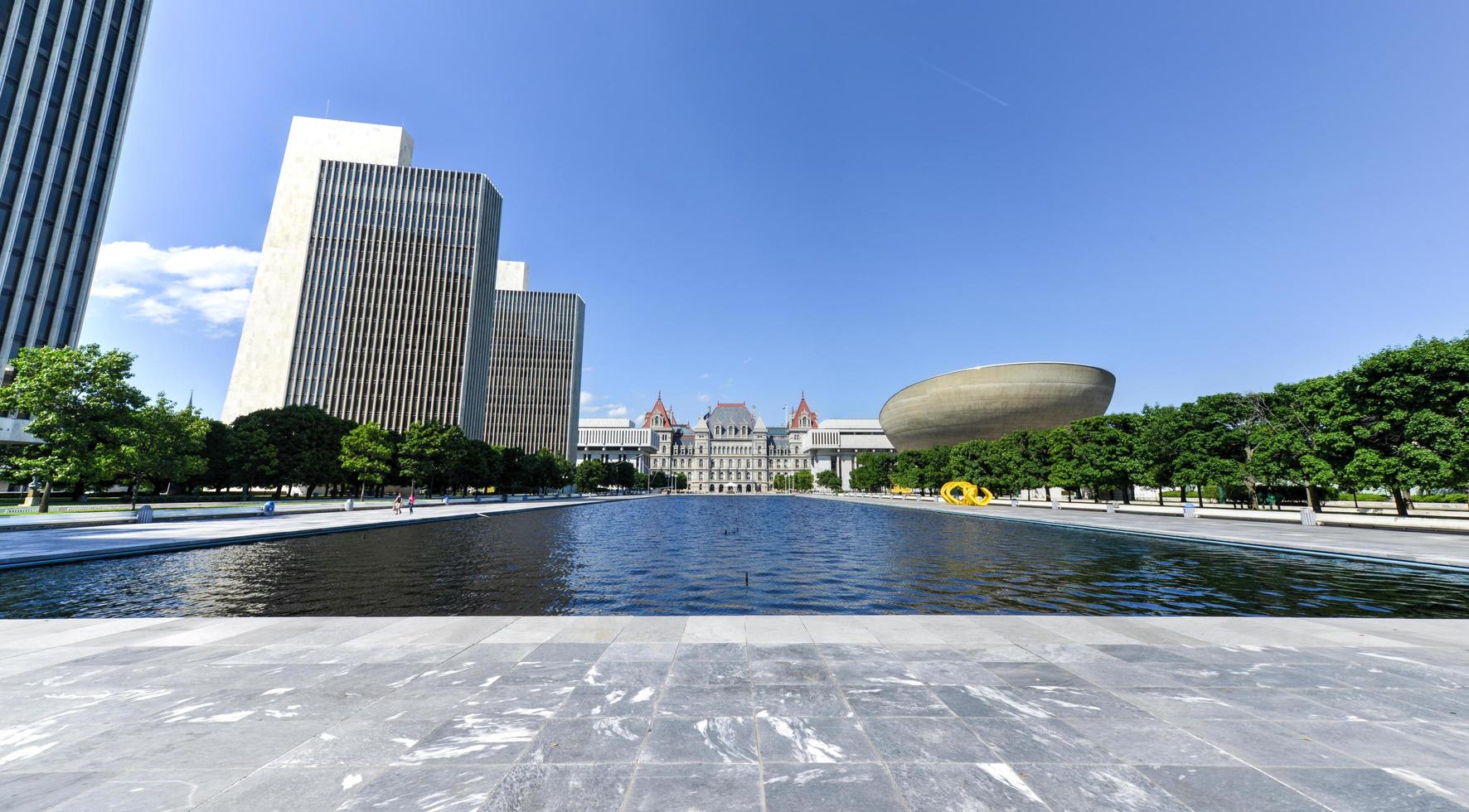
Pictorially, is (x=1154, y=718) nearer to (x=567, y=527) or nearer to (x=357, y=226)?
(x=567, y=527)

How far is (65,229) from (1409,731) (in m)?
81.5

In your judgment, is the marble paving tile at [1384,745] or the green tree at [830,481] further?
the green tree at [830,481]

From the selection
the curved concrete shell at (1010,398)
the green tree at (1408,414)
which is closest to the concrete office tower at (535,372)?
the curved concrete shell at (1010,398)

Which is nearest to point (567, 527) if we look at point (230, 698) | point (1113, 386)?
point (230, 698)

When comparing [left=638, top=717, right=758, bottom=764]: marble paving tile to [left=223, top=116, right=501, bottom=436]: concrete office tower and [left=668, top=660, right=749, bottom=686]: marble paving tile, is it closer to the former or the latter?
[left=668, top=660, right=749, bottom=686]: marble paving tile

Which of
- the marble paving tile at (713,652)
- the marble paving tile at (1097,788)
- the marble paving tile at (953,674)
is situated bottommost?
the marble paving tile at (713,652)

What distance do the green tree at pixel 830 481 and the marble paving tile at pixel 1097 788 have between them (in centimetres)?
17305

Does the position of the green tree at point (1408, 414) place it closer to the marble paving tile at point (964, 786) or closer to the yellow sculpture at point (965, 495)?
the yellow sculpture at point (965, 495)

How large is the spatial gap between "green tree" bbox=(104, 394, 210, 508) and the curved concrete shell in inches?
4353

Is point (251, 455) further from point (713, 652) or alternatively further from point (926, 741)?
point (926, 741)

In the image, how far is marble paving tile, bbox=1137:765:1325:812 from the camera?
4.04m

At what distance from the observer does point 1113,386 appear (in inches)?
4555

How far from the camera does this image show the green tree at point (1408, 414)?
33.3 metres

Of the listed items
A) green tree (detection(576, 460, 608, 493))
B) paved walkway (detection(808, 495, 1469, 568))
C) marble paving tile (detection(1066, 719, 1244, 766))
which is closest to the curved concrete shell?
paved walkway (detection(808, 495, 1469, 568))
